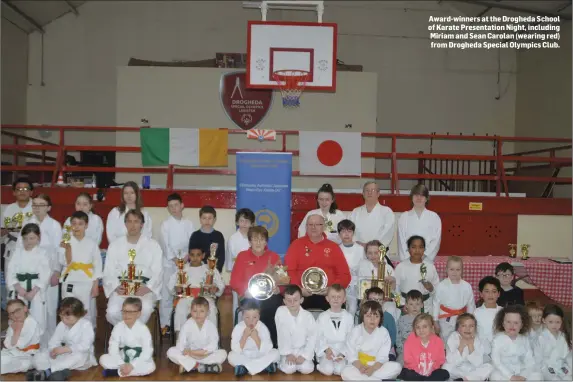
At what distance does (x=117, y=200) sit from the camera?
868 centimetres

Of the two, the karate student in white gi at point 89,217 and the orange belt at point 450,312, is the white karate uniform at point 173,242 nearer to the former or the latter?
the karate student in white gi at point 89,217

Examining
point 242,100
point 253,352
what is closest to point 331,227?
point 253,352

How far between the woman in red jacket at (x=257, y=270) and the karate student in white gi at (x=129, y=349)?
1.00 m

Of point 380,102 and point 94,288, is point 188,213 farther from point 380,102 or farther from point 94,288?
point 380,102

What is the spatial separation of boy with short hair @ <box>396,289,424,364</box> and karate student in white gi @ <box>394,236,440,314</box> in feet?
1.12

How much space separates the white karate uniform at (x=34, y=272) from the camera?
570 cm

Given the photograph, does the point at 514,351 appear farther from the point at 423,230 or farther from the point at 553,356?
the point at 423,230

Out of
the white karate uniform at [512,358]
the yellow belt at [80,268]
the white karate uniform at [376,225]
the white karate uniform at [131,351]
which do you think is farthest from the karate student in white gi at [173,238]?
the white karate uniform at [512,358]

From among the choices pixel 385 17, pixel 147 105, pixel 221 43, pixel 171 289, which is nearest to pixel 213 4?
pixel 221 43

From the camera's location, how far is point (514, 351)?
5094 millimetres

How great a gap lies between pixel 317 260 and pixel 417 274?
3.72ft

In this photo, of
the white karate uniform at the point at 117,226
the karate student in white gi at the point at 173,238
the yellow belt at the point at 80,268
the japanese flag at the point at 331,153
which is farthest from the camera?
the japanese flag at the point at 331,153

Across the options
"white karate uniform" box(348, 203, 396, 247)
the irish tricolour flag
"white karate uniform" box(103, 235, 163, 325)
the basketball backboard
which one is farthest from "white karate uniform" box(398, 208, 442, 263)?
the irish tricolour flag

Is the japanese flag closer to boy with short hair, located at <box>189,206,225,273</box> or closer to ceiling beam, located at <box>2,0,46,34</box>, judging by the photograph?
boy with short hair, located at <box>189,206,225,273</box>
